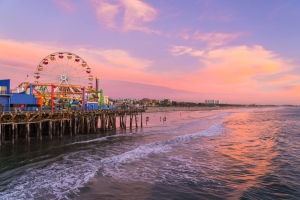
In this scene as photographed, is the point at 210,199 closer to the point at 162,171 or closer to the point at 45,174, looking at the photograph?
the point at 162,171

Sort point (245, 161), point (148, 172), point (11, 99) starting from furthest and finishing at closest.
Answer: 1. point (11, 99)
2. point (245, 161)
3. point (148, 172)

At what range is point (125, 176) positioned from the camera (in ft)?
49.2

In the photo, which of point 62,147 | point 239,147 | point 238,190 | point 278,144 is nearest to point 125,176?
point 238,190

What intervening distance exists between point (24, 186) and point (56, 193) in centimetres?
221

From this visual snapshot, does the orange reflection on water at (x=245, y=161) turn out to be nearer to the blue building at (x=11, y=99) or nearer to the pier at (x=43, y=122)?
the pier at (x=43, y=122)

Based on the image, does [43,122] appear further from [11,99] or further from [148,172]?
[148,172]

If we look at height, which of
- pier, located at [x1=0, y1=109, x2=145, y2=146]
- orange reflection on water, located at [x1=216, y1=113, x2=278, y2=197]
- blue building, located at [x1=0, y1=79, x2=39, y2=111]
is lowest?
Answer: orange reflection on water, located at [x1=216, y1=113, x2=278, y2=197]

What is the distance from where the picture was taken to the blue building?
3172 cm

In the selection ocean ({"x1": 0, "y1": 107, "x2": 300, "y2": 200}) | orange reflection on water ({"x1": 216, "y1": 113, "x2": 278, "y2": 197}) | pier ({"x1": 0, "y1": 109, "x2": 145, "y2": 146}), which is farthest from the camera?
pier ({"x1": 0, "y1": 109, "x2": 145, "y2": 146})

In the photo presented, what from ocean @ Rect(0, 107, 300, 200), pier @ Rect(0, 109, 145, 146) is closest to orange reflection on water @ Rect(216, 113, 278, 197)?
ocean @ Rect(0, 107, 300, 200)

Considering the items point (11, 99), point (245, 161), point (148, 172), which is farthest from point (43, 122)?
point (245, 161)

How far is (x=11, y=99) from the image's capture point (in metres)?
33.8

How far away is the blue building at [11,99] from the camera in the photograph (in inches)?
1249

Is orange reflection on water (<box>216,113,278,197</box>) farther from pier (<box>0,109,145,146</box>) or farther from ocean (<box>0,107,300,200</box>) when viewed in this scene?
pier (<box>0,109,145,146</box>)
